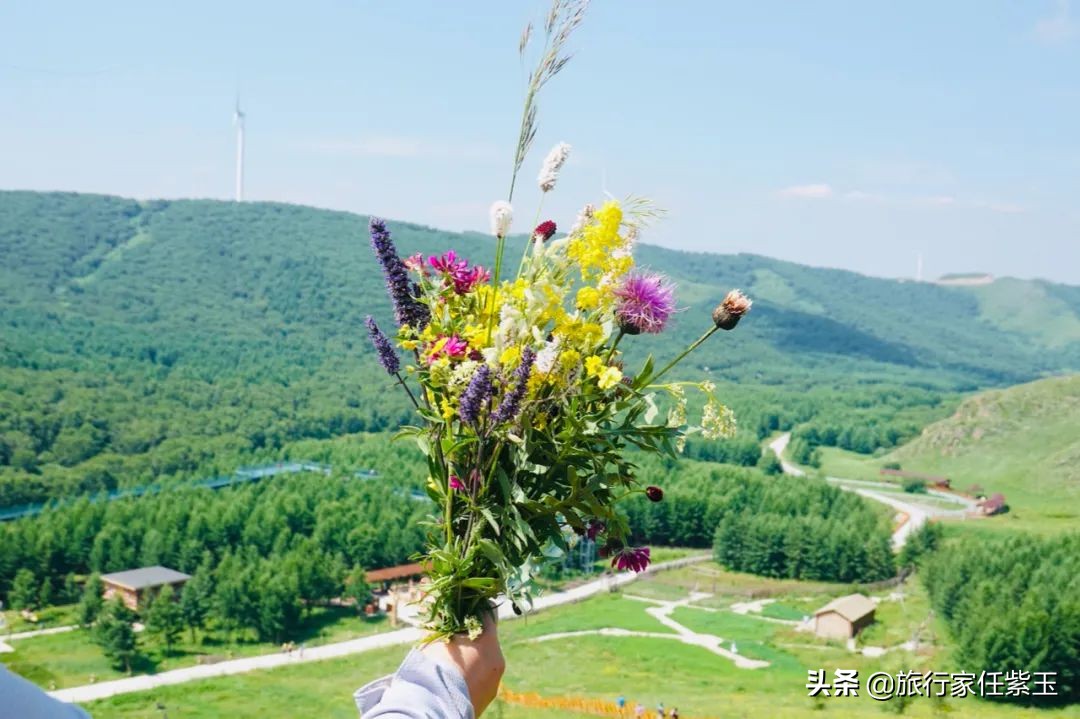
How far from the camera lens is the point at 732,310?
2617 mm

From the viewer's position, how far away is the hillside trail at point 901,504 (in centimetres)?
5325

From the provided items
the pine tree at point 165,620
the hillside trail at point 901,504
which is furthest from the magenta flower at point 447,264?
the hillside trail at point 901,504

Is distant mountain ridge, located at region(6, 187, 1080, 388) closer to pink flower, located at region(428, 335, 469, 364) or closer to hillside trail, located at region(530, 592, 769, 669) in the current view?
hillside trail, located at region(530, 592, 769, 669)

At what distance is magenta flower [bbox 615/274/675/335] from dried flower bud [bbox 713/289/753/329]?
0.44ft

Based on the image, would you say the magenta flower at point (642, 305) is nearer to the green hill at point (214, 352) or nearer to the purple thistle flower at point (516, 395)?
the green hill at point (214, 352)

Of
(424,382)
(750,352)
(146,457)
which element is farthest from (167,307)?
(424,382)

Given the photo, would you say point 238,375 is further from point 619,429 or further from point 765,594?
point 619,429

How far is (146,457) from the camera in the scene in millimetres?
68438

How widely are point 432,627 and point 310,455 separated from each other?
237ft

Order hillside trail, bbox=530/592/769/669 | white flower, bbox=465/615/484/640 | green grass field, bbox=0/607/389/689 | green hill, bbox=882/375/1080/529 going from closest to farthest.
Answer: white flower, bbox=465/615/484/640, green grass field, bbox=0/607/389/689, hillside trail, bbox=530/592/769/669, green hill, bbox=882/375/1080/529

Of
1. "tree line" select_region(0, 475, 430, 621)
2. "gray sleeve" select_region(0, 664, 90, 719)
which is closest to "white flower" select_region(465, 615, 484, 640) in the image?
"gray sleeve" select_region(0, 664, 90, 719)

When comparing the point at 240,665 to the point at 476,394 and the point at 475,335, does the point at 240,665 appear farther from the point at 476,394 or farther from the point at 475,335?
the point at 476,394

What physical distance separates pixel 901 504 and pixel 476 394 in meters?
66.3

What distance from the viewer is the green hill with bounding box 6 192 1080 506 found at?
2844 inches
